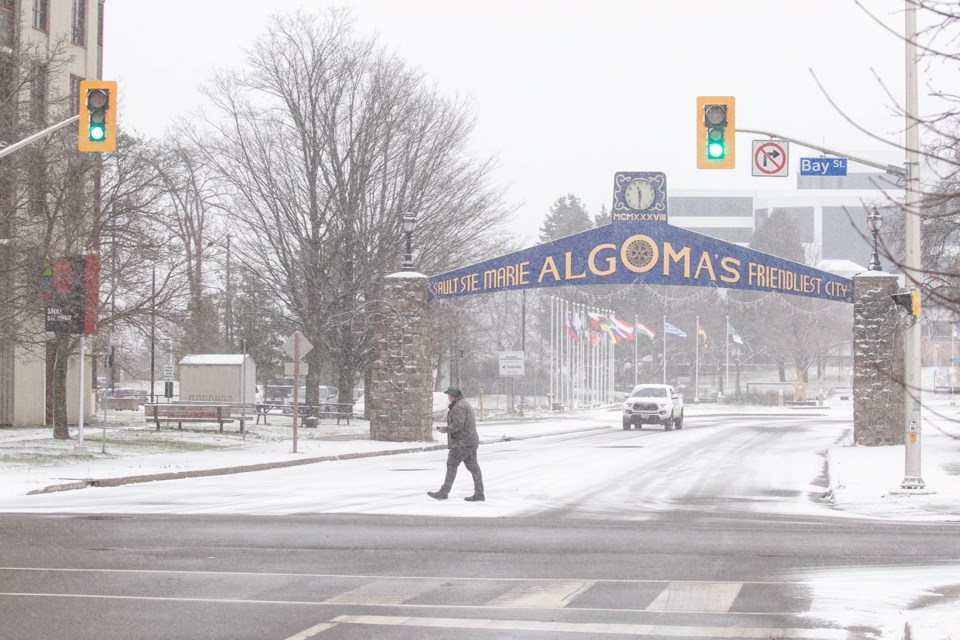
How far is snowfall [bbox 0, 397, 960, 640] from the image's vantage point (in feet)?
32.7

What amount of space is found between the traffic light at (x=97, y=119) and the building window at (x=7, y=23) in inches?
436

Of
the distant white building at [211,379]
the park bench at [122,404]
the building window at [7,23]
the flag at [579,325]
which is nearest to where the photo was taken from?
the building window at [7,23]

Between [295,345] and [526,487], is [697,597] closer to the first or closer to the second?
[526,487]

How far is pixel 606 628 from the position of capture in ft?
28.0

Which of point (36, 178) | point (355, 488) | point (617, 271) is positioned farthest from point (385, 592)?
point (617, 271)

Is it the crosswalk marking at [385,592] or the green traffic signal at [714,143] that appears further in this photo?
the green traffic signal at [714,143]

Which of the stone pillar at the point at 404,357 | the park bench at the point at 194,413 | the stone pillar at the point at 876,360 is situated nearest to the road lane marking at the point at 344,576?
the stone pillar at the point at 876,360

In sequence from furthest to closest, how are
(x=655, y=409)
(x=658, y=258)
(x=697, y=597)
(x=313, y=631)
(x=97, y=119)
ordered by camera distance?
(x=655, y=409) < (x=658, y=258) < (x=97, y=119) < (x=697, y=597) < (x=313, y=631)

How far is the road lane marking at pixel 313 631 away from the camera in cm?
816

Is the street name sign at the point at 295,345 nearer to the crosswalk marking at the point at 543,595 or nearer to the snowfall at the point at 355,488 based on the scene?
the snowfall at the point at 355,488

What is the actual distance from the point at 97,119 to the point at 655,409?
3321 centimetres

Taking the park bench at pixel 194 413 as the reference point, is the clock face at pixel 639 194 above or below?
above

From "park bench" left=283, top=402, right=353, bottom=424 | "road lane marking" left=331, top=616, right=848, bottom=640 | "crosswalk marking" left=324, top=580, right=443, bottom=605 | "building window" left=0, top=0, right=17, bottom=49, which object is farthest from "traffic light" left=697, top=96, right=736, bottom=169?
"park bench" left=283, top=402, right=353, bottom=424

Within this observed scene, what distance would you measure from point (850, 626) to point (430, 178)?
3836 centimetres
